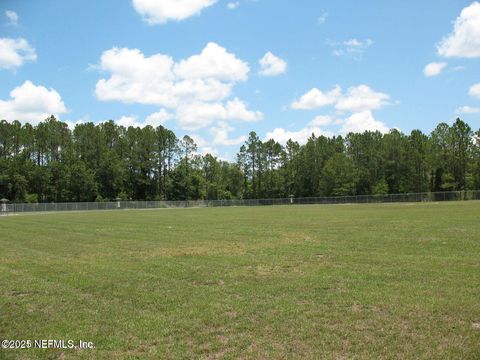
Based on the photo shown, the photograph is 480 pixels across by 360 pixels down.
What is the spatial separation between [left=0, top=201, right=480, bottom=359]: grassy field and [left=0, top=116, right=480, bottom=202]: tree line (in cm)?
8729

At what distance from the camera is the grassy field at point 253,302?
6.23 m

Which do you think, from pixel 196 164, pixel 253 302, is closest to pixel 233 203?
pixel 196 164

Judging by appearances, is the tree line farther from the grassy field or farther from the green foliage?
the grassy field

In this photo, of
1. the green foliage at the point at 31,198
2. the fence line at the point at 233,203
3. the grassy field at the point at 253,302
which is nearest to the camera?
the grassy field at the point at 253,302

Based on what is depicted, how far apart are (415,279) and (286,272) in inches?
124

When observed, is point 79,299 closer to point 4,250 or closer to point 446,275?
point 446,275

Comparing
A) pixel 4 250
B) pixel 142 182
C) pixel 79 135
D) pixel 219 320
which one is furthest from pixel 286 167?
pixel 219 320

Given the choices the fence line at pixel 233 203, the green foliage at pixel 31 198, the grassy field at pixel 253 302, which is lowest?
the grassy field at pixel 253 302

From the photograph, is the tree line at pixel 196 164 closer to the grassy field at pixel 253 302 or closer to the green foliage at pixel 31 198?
the green foliage at pixel 31 198

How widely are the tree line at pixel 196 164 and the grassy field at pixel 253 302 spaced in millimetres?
87287

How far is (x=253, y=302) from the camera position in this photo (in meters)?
8.59

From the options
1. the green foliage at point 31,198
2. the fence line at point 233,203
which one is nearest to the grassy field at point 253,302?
the fence line at point 233,203

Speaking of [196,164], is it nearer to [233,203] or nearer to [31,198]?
[233,203]

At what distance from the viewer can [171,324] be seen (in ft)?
23.9
